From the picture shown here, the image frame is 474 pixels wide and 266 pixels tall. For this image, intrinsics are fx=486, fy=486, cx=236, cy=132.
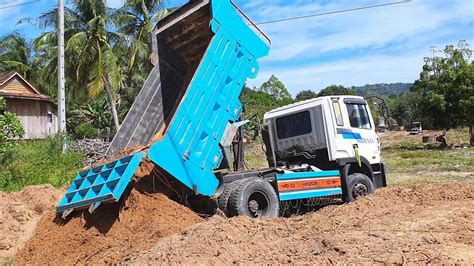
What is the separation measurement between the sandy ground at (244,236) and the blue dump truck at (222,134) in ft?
1.23

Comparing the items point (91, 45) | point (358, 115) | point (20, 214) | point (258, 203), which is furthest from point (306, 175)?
point (91, 45)

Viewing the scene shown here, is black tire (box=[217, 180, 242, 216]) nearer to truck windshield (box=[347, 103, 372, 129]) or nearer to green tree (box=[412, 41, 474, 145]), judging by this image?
truck windshield (box=[347, 103, 372, 129])

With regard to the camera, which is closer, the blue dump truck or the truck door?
the blue dump truck

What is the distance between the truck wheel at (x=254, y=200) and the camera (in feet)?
24.7

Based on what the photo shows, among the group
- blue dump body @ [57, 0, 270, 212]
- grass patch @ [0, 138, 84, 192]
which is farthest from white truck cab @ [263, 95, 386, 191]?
grass patch @ [0, 138, 84, 192]

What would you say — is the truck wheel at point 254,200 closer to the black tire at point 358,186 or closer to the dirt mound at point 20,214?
the black tire at point 358,186

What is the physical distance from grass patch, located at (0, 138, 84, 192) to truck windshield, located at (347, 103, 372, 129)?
26.4ft

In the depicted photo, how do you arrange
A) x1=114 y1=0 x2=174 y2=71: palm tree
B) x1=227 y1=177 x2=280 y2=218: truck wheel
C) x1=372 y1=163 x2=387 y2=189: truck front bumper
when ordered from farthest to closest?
x1=114 y1=0 x2=174 y2=71: palm tree
x1=372 y1=163 x2=387 y2=189: truck front bumper
x1=227 y1=177 x2=280 y2=218: truck wheel

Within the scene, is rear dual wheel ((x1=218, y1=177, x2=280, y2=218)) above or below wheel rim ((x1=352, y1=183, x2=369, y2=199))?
above

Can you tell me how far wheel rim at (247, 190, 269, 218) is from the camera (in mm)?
7921

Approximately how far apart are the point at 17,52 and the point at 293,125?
39.1m

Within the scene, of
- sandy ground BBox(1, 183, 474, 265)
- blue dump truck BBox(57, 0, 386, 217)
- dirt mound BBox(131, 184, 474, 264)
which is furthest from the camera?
blue dump truck BBox(57, 0, 386, 217)

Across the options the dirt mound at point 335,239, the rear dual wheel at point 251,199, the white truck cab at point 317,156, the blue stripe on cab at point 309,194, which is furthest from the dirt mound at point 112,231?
the blue stripe on cab at point 309,194

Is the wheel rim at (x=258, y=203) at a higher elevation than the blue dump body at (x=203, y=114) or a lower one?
lower
